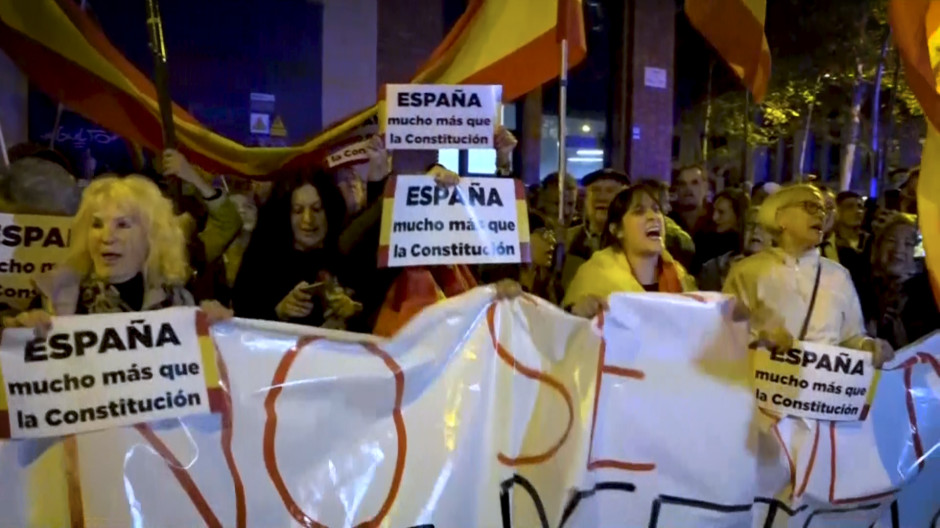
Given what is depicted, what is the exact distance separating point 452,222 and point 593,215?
138 cm

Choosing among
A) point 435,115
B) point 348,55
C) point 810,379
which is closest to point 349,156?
point 435,115

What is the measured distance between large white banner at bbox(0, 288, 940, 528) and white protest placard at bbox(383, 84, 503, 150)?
0.85 meters

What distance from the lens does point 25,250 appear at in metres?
3.41

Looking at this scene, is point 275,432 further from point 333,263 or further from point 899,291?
point 899,291

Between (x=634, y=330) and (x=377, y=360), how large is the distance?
0.86 meters

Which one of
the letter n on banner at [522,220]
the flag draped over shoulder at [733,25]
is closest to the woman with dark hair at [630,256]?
the letter n on banner at [522,220]

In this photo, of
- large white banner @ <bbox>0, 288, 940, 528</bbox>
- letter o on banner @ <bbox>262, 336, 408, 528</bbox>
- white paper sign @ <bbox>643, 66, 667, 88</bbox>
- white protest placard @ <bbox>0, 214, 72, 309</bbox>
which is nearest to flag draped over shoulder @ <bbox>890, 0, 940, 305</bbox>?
large white banner @ <bbox>0, 288, 940, 528</bbox>

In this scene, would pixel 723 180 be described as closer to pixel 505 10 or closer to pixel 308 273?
pixel 505 10

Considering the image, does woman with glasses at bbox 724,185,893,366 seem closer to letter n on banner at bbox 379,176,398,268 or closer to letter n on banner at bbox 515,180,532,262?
letter n on banner at bbox 515,180,532,262

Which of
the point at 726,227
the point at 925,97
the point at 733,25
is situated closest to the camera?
the point at 925,97

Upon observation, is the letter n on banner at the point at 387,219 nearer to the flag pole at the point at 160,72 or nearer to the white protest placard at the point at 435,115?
the white protest placard at the point at 435,115

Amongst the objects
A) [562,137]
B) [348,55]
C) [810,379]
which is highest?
[348,55]

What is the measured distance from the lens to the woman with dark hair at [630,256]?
11.7 feet

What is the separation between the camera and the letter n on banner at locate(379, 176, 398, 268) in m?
3.49
